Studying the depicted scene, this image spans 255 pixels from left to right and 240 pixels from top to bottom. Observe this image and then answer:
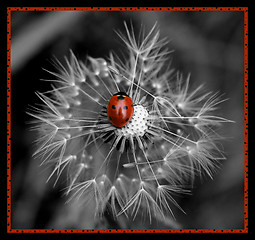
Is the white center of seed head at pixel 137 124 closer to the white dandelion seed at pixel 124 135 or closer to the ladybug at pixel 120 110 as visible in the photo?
the white dandelion seed at pixel 124 135

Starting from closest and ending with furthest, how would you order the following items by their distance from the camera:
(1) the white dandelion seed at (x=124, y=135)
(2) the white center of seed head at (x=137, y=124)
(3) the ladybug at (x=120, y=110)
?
(3) the ladybug at (x=120, y=110)
(2) the white center of seed head at (x=137, y=124)
(1) the white dandelion seed at (x=124, y=135)

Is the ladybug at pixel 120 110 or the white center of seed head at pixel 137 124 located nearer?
the ladybug at pixel 120 110

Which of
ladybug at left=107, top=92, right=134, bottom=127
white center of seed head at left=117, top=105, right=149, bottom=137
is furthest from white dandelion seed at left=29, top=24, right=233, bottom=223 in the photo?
ladybug at left=107, top=92, right=134, bottom=127

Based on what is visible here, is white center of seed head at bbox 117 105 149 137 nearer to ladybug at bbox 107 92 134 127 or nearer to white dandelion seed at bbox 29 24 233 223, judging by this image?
white dandelion seed at bbox 29 24 233 223

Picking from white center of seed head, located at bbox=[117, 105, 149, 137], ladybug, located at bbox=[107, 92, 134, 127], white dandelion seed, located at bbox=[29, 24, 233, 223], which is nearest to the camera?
ladybug, located at bbox=[107, 92, 134, 127]

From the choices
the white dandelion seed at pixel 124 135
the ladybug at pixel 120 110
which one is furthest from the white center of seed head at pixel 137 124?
the ladybug at pixel 120 110

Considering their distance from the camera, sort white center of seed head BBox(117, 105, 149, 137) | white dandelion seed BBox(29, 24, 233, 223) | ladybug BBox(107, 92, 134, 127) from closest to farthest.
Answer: ladybug BBox(107, 92, 134, 127) → white center of seed head BBox(117, 105, 149, 137) → white dandelion seed BBox(29, 24, 233, 223)

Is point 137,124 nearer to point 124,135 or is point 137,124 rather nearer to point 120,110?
point 124,135

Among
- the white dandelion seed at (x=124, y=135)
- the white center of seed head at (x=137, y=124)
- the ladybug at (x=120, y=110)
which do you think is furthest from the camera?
the white dandelion seed at (x=124, y=135)
